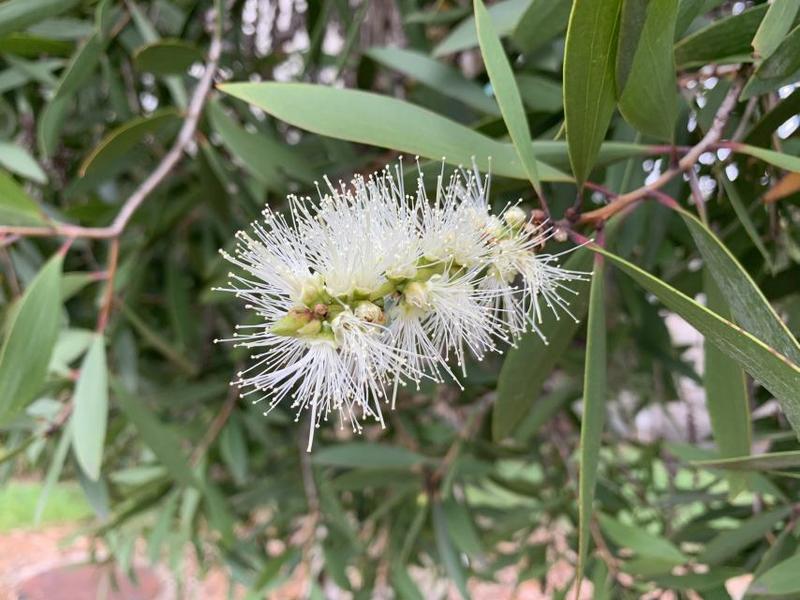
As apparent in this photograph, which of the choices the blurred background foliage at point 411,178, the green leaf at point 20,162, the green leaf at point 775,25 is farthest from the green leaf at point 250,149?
the green leaf at point 775,25

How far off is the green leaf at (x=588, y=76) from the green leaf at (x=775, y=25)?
0.41 feet

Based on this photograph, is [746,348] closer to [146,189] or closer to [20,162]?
[146,189]

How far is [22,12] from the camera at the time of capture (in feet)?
2.52

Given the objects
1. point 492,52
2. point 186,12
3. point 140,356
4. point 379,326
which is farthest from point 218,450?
point 492,52

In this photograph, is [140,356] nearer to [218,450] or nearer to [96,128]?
[218,450]

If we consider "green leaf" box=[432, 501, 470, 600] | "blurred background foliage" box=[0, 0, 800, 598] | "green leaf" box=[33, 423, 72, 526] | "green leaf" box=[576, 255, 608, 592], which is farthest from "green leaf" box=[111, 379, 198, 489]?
"green leaf" box=[576, 255, 608, 592]

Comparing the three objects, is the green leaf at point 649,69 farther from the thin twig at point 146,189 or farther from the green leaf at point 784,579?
the thin twig at point 146,189

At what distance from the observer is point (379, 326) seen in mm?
531

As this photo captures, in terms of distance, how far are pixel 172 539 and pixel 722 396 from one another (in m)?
1.39

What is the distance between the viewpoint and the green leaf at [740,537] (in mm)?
838

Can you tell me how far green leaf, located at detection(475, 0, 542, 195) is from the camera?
20.0 inches

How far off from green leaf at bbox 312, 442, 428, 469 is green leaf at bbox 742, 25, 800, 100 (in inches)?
33.4

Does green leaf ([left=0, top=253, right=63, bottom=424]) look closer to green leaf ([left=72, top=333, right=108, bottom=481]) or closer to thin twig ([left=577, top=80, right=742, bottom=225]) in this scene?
green leaf ([left=72, top=333, right=108, bottom=481])

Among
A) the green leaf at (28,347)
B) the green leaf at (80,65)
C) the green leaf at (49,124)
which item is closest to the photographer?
the green leaf at (28,347)
